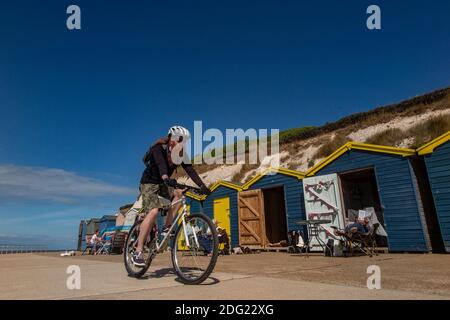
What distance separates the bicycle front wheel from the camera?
3043mm

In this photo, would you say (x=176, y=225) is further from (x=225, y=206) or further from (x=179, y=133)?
(x=225, y=206)

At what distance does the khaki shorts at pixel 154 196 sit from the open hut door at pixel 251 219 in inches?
381

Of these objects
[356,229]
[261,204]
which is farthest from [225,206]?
[356,229]

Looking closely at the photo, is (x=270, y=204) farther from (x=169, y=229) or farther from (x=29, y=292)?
(x=29, y=292)

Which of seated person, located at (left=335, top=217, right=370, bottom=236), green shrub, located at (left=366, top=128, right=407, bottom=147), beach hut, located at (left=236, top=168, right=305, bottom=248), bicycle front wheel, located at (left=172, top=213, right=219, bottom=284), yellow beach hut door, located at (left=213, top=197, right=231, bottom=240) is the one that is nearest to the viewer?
bicycle front wheel, located at (left=172, top=213, right=219, bottom=284)

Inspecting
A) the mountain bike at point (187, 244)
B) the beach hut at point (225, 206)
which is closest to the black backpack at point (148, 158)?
the mountain bike at point (187, 244)

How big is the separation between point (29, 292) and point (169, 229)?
58.5 inches

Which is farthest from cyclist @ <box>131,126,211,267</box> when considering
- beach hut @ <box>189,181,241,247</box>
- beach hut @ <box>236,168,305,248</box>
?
beach hut @ <box>189,181,241,247</box>

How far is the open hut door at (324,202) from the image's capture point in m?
10.5

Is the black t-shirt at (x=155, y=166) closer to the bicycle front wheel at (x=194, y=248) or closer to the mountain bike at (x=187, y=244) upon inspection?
the mountain bike at (x=187, y=244)

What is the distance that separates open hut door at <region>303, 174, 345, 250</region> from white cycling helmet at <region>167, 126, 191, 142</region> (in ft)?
27.2

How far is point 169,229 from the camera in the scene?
3.56 metres

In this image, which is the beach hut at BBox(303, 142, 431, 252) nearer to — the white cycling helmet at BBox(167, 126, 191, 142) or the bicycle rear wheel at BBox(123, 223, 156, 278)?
the white cycling helmet at BBox(167, 126, 191, 142)
